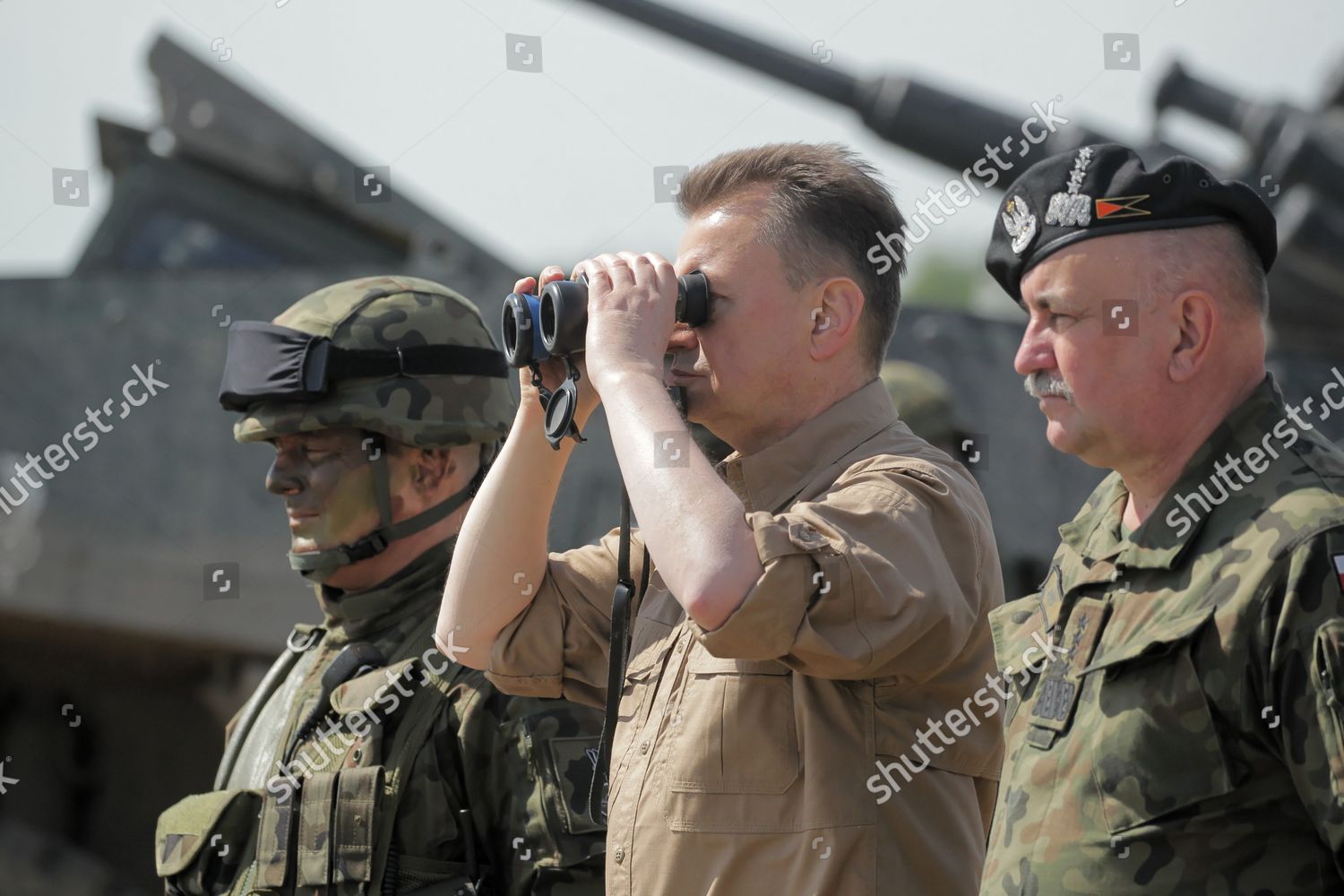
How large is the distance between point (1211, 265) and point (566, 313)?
99cm

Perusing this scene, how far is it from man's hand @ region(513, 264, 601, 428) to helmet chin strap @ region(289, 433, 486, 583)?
0.84 m

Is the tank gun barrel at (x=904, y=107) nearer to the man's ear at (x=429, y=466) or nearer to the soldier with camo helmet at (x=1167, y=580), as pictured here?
the man's ear at (x=429, y=466)

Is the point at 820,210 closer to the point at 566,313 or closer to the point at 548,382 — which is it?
the point at 566,313

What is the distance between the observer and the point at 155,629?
8664 mm

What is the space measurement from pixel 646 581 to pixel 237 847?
47.1 inches

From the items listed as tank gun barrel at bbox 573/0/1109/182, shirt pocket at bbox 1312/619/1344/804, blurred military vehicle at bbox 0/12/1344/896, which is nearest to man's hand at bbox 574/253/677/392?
shirt pocket at bbox 1312/619/1344/804

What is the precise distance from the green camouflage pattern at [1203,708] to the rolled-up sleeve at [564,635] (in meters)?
0.90

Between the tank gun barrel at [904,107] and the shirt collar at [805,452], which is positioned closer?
the shirt collar at [805,452]

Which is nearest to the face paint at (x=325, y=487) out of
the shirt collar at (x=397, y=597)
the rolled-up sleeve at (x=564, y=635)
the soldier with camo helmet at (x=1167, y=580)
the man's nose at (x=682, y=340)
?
the shirt collar at (x=397, y=597)

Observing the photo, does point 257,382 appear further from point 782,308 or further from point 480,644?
point 782,308

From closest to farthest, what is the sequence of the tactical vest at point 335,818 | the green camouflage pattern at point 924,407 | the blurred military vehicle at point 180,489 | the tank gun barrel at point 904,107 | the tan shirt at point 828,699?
the tan shirt at point 828,699 → the tactical vest at point 335,818 → the green camouflage pattern at point 924,407 → the tank gun barrel at point 904,107 → the blurred military vehicle at point 180,489

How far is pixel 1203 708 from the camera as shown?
1.91 metres

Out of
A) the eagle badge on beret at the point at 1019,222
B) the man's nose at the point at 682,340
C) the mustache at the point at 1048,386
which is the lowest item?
the mustache at the point at 1048,386

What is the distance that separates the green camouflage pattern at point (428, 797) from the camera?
2.96m
